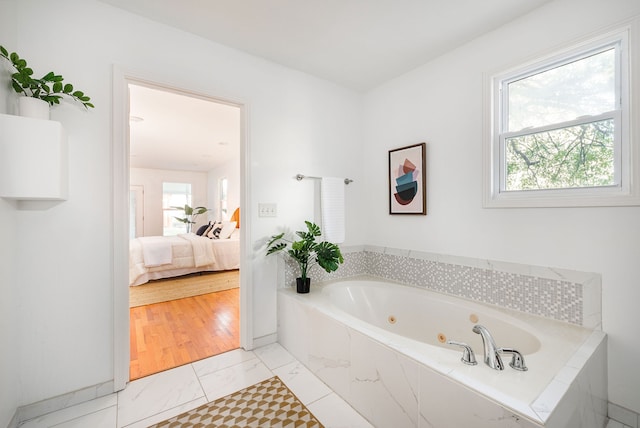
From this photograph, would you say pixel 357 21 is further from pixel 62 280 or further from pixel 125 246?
pixel 62 280

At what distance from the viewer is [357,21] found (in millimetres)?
1896

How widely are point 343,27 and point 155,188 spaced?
24.4ft

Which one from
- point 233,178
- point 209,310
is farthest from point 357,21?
point 233,178

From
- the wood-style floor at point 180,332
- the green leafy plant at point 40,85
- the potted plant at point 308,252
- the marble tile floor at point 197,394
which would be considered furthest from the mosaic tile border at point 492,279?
the green leafy plant at point 40,85

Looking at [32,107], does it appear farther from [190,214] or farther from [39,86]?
[190,214]

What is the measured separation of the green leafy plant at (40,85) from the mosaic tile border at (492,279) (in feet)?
6.00

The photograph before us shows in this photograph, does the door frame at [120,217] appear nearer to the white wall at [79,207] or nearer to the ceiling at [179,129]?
the white wall at [79,207]

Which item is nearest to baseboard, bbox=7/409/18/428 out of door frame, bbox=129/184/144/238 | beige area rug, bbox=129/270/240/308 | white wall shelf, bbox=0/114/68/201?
white wall shelf, bbox=0/114/68/201

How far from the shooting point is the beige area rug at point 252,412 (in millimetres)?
1492

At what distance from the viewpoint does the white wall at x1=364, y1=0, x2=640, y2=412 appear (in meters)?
1.48

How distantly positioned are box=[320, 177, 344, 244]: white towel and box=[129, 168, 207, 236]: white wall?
256 inches

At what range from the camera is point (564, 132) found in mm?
1725

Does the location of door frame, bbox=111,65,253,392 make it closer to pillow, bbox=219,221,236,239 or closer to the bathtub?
the bathtub

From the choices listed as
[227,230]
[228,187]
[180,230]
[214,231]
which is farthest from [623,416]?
[180,230]
